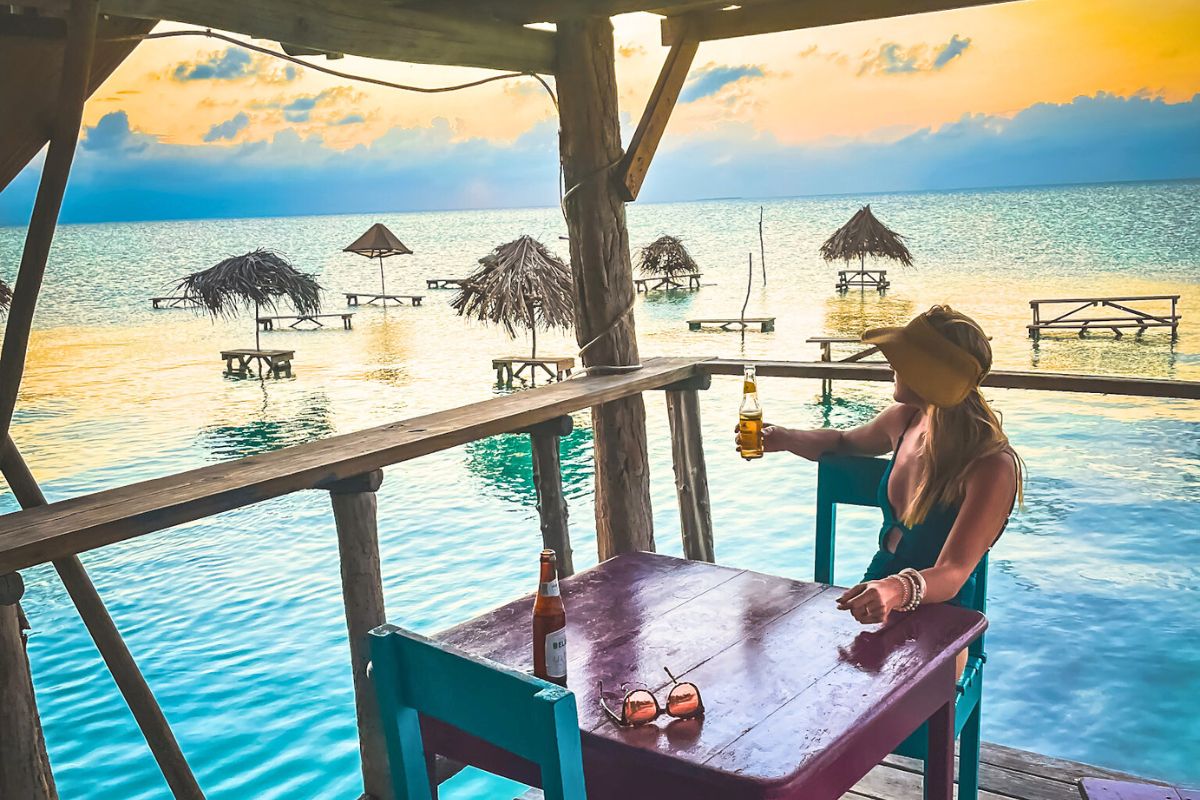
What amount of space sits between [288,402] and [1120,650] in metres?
16.9

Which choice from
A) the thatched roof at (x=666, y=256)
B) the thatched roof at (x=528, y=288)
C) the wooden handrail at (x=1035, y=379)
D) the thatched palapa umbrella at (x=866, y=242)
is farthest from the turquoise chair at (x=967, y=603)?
the thatched roof at (x=666, y=256)

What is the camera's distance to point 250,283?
18047 millimetres

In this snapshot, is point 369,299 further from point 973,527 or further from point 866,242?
point 973,527

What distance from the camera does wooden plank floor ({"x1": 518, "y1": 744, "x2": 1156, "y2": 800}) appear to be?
2734 mm

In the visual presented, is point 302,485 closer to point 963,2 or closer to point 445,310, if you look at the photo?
point 963,2

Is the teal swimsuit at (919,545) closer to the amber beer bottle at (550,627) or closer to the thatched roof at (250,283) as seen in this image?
the amber beer bottle at (550,627)

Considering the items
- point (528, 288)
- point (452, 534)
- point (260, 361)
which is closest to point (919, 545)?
point (452, 534)

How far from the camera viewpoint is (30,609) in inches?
406

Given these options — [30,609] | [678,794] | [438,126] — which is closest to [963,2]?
[678,794]

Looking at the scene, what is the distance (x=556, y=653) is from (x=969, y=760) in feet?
4.01

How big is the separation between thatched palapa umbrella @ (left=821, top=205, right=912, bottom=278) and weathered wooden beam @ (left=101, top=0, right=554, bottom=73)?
19.4 meters

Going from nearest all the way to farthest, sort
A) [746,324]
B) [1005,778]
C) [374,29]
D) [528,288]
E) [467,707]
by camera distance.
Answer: [467,707] < [1005,778] < [374,29] < [528,288] < [746,324]

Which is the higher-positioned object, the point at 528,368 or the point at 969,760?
the point at 969,760

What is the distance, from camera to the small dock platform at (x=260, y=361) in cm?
2320
